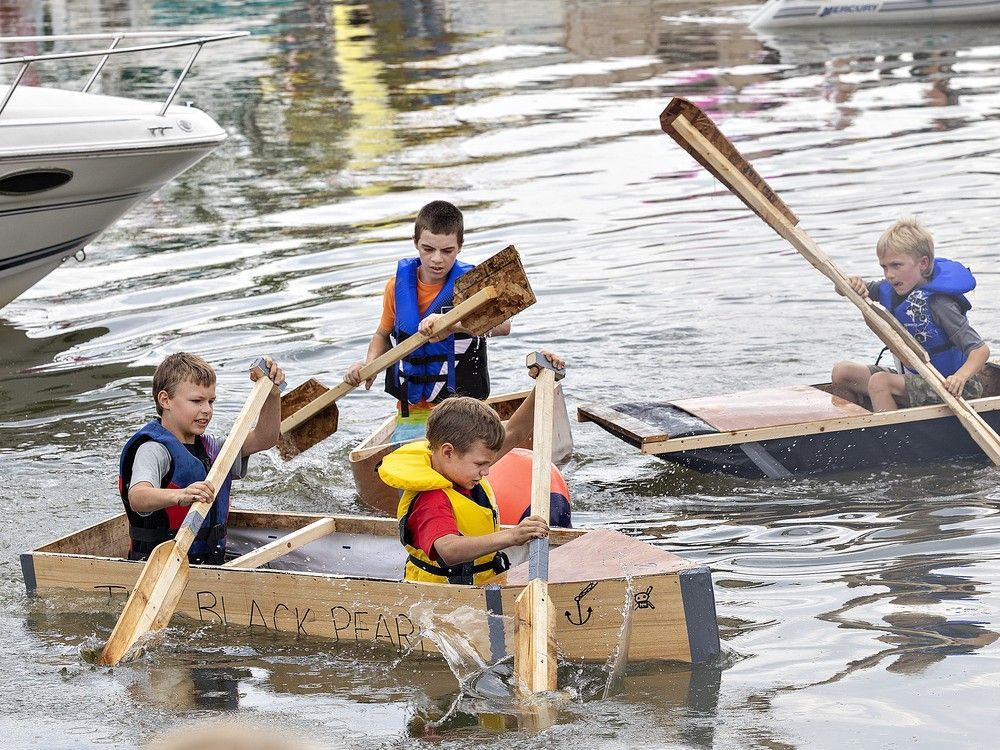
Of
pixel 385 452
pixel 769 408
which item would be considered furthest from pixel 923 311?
pixel 385 452

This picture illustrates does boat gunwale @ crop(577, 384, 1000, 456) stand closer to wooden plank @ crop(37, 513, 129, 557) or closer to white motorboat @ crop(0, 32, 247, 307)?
wooden plank @ crop(37, 513, 129, 557)

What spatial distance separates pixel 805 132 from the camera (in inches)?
601

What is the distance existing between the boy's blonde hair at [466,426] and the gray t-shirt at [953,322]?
305 cm

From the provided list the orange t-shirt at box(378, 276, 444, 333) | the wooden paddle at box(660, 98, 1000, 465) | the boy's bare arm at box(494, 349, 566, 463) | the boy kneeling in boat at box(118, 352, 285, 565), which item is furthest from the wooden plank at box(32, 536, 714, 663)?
the wooden paddle at box(660, 98, 1000, 465)

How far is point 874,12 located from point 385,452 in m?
18.8

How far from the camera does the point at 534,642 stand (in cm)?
467

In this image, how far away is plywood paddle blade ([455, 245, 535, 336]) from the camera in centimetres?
625

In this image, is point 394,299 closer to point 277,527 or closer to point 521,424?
point 521,424

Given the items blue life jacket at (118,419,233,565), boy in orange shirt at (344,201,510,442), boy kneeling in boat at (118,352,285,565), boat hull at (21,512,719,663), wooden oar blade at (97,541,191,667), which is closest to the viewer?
boat hull at (21,512,719,663)

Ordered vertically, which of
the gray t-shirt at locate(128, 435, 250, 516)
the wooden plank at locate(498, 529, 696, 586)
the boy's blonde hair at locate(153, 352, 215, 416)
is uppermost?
the boy's blonde hair at locate(153, 352, 215, 416)

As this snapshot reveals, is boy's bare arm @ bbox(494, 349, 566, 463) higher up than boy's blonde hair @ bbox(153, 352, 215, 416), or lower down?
lower down

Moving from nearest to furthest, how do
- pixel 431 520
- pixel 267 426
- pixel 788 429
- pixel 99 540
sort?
pixel 431 520, pixel 267 426, pixel 99 540, pixel 788 429

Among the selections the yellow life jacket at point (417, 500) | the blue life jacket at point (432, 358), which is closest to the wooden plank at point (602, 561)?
the yellow life jacket at point (417, 500)

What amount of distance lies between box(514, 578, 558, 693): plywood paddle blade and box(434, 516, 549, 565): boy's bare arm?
175 millimetres
